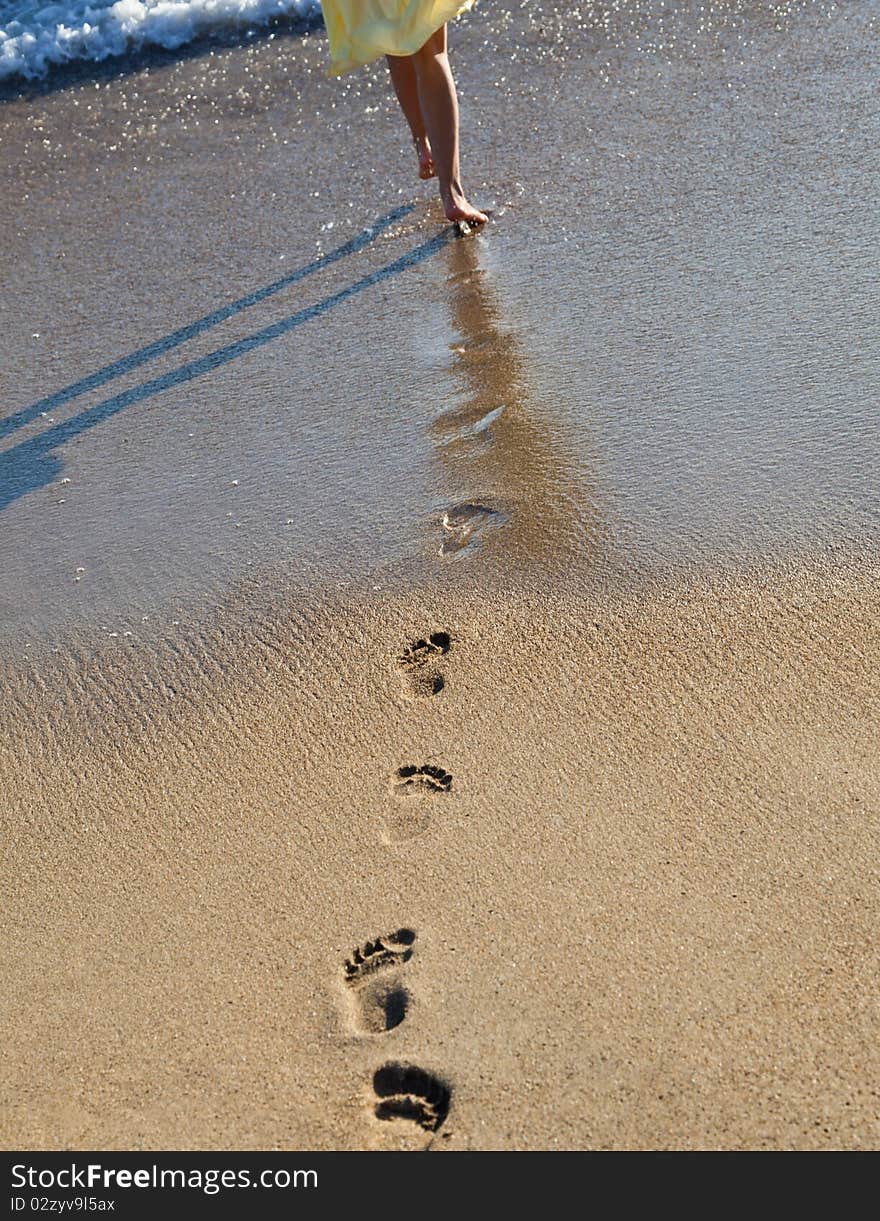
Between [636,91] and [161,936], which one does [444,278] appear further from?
[161,936]

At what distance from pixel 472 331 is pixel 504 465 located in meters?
0.67

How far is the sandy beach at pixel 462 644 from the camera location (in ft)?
5.82

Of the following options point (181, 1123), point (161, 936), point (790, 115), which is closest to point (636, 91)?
point (790, 115)

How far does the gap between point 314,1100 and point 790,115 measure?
362 cm

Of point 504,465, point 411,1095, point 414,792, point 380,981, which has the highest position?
point 504,465

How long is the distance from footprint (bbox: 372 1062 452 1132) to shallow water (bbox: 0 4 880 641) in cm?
114

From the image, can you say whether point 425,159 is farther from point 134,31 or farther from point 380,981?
point 380,981

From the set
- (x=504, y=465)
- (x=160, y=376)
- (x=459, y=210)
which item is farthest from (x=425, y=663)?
(x=459, y=210)

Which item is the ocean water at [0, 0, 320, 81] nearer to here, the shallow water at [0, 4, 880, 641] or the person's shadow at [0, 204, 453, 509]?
the shallow water at [0, 4, 880, 641]

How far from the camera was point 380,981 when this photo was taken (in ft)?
6.18

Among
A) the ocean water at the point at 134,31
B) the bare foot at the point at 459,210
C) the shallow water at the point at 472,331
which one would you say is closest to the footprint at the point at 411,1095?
the shallow water at the point at 472,331

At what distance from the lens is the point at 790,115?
4168 mm

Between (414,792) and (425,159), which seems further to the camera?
(425,159)

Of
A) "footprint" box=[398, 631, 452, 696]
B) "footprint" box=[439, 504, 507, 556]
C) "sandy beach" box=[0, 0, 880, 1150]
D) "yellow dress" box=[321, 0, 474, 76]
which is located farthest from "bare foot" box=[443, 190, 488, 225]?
"footprint" box=[398, 631, 452, 696]
